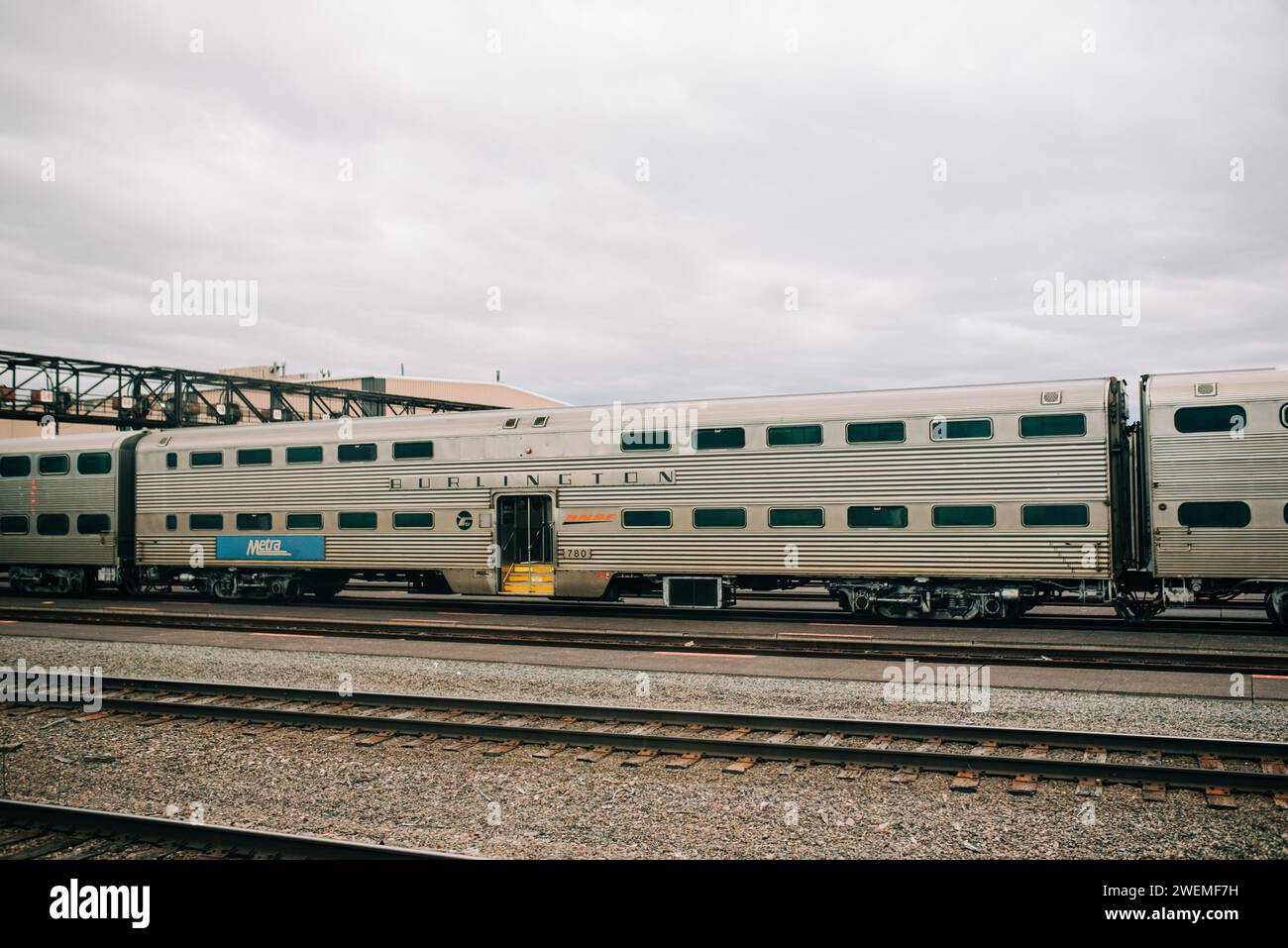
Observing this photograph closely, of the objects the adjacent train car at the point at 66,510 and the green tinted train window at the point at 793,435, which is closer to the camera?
the green tinted train window at the point at 793,435

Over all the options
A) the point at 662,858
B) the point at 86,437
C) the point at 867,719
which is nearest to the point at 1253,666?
the point at 867,719

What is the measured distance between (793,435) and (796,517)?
1789mm

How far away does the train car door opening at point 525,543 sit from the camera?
21.8 meters

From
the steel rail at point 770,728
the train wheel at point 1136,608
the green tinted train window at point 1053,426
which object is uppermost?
the green tinted train window at point 1053,426

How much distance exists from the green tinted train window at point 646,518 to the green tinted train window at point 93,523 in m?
16.2

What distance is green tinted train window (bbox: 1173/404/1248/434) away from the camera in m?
16.9

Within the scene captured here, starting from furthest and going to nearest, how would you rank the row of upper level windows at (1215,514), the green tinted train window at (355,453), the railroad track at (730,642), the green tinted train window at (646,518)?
the green tinted train window at (355,453) → the green tinted train window at (646,518) → the row of upper level windows at (1215,514) → the railroad track at (730,642)

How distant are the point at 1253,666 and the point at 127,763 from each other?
15.4 metres

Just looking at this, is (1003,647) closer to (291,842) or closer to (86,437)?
(291,842)

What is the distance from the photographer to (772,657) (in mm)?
15578

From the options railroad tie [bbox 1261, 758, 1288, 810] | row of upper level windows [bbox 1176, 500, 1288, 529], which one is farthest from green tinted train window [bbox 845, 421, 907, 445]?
railroad tie [bbox 1261, 758, 1288, 810]

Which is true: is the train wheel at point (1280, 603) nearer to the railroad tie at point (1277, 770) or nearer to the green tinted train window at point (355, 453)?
the railroad tie at point (1277, 770)

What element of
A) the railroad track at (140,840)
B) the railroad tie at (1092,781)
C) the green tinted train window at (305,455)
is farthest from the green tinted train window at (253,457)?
the railroad tie at (1092,781)

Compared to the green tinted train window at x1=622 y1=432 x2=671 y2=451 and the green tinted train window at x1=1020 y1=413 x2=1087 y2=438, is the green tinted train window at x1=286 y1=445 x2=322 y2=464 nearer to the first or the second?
the green tinted train window at x1=622 y1=432 x2=671 y2=451
